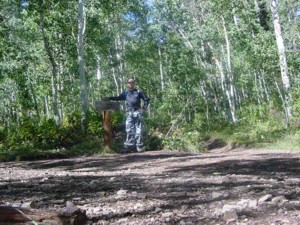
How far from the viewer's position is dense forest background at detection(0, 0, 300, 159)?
46.7 feet

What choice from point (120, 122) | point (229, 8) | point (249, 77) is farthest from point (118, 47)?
point (120, 122)

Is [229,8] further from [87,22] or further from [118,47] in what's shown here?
[118,47]

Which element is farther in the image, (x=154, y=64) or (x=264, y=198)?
(x=154, y=64)

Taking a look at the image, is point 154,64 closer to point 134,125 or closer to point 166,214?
point 134,125

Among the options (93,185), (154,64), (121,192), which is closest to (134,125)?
(93,185)

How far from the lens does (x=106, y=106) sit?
1127cm

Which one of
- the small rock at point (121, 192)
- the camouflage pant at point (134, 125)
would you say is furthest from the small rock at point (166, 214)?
the camouflage pant at point (134, 125)

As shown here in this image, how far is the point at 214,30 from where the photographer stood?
3153 centimetres

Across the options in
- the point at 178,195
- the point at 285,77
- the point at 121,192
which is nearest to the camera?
the point at 178,195

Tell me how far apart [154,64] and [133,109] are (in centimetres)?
3492

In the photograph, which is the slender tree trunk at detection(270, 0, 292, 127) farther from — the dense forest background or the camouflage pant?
the camouflage pant

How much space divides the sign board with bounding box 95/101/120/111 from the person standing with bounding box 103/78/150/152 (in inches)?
17.1

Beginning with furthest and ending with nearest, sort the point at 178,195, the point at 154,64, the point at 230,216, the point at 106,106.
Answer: the point at 154,64 < the point at 106,106 < the point at 178,195 < the point at 230,216

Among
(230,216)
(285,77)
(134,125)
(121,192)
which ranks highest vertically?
(285,77)
